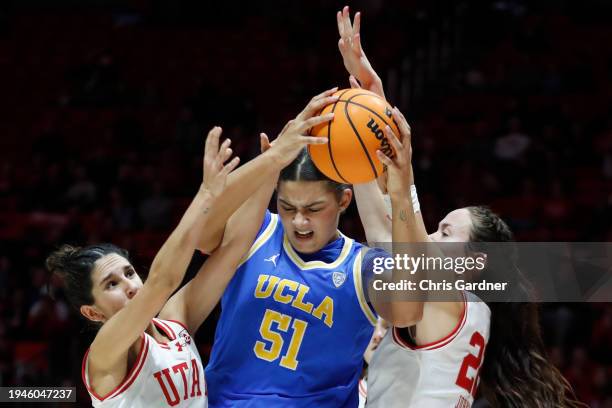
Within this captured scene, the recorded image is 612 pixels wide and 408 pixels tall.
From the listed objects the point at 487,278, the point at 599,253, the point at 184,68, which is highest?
the point at 184,68

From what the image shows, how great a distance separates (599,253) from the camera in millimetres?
7207

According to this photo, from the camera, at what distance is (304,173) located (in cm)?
378

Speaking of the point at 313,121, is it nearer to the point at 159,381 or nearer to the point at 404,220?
the point at 404,220

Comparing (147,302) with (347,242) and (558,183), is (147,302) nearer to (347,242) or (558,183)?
(347,242)

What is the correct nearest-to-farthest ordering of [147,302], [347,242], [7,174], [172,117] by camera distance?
[147,302] → [347,242] → [7,174] → [172,117]

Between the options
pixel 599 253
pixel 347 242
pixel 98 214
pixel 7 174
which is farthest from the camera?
pixel 7 174

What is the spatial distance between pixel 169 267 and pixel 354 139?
2.80ft

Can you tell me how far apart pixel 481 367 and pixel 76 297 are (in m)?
1.89

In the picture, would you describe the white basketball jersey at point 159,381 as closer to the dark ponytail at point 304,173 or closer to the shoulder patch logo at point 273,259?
the shoulder patch logo at point 273,259

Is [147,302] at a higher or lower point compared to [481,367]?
higher

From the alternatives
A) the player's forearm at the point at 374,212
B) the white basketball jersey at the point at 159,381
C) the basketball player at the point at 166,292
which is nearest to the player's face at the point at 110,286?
the basketball player at the point at 166,292

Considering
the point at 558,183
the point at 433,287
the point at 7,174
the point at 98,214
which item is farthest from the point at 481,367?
the point at 7,174

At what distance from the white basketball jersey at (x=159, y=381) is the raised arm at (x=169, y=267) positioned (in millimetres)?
195

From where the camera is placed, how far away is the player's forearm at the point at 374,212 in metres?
4.20
